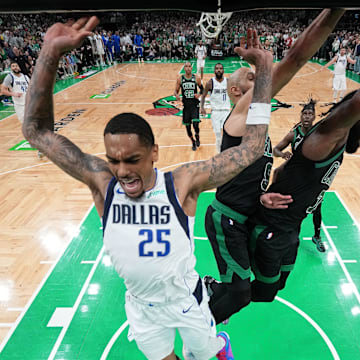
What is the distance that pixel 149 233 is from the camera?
5.75ft

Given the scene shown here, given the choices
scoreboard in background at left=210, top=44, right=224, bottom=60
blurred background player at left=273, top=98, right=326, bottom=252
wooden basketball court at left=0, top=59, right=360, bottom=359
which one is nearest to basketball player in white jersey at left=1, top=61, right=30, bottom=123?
wooden basketball court at left=0, top=59, right=360, bottom=359

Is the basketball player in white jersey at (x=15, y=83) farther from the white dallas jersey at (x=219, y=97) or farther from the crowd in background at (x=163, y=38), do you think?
the crowd in background at (x=163, y=38)

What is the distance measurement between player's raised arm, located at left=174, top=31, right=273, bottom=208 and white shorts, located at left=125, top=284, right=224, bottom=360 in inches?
26.3

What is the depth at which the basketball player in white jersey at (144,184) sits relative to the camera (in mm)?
1678

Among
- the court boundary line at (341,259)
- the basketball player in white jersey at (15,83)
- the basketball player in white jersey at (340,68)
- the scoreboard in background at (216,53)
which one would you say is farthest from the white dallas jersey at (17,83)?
the scoreboard in background at (216,53)

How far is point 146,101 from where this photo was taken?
39.5ft

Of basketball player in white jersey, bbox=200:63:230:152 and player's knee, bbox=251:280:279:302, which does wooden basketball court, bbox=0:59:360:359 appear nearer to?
player's knee, bbox=251:280:279:302

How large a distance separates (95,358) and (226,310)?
4.25 feet

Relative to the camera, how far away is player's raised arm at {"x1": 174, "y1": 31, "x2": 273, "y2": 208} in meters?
1.77

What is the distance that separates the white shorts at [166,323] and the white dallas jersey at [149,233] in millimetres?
208

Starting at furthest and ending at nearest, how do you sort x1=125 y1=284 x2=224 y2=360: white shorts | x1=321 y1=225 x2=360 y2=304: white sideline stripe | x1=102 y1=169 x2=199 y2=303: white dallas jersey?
x1=321 y1=225 x2=360 y2=304: white sideline stripe → x1=125 y1=284 x2=224 y2=360: white shorts → x1=102 y1=169 x2=199 y2=303: white dallas jersey

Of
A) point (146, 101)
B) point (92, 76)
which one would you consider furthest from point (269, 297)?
point (92, 76)

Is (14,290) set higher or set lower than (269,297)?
lower

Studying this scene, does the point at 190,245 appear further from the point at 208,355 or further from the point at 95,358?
the point at 95,358
